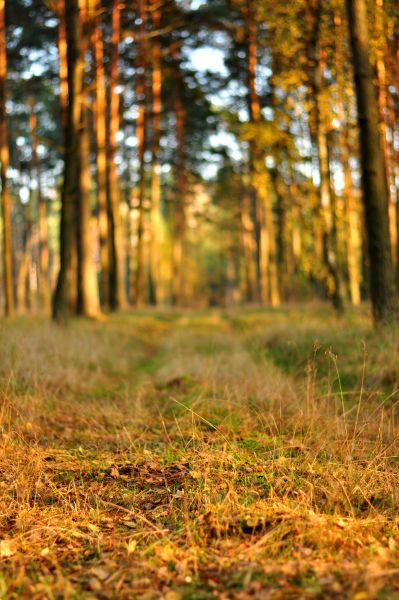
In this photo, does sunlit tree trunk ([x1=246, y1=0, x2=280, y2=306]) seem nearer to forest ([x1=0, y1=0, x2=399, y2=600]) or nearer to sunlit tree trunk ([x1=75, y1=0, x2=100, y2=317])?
forest ([x1=0, y1=0, x2=399, y2=600])

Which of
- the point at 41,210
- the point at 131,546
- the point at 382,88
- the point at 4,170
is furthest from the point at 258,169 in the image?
the point at 41,210

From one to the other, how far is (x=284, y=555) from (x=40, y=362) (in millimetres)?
5193

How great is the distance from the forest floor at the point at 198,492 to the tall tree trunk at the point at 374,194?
2260 mm

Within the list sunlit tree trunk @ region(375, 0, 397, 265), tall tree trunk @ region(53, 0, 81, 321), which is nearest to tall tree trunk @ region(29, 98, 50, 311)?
tall tree trunk @ region(53, 0, 81, 321)

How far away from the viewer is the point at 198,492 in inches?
144

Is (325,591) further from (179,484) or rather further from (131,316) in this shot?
(131,316)

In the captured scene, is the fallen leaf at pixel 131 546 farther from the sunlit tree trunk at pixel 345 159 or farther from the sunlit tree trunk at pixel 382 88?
the sunlit tree trunk at pixel 345 159

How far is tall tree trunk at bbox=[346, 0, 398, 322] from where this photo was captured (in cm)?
911

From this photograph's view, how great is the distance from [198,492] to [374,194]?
6.89 m

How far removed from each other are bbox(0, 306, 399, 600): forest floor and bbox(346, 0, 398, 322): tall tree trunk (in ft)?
7.42

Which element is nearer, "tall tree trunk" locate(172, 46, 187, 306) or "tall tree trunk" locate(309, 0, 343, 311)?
"tall tree trunk" locate(309, 0, 343, 311)

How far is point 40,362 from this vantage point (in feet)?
24.5

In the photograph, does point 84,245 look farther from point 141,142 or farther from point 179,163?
point 179,163

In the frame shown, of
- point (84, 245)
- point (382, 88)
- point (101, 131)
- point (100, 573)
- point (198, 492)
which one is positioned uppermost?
point (101, 131)
